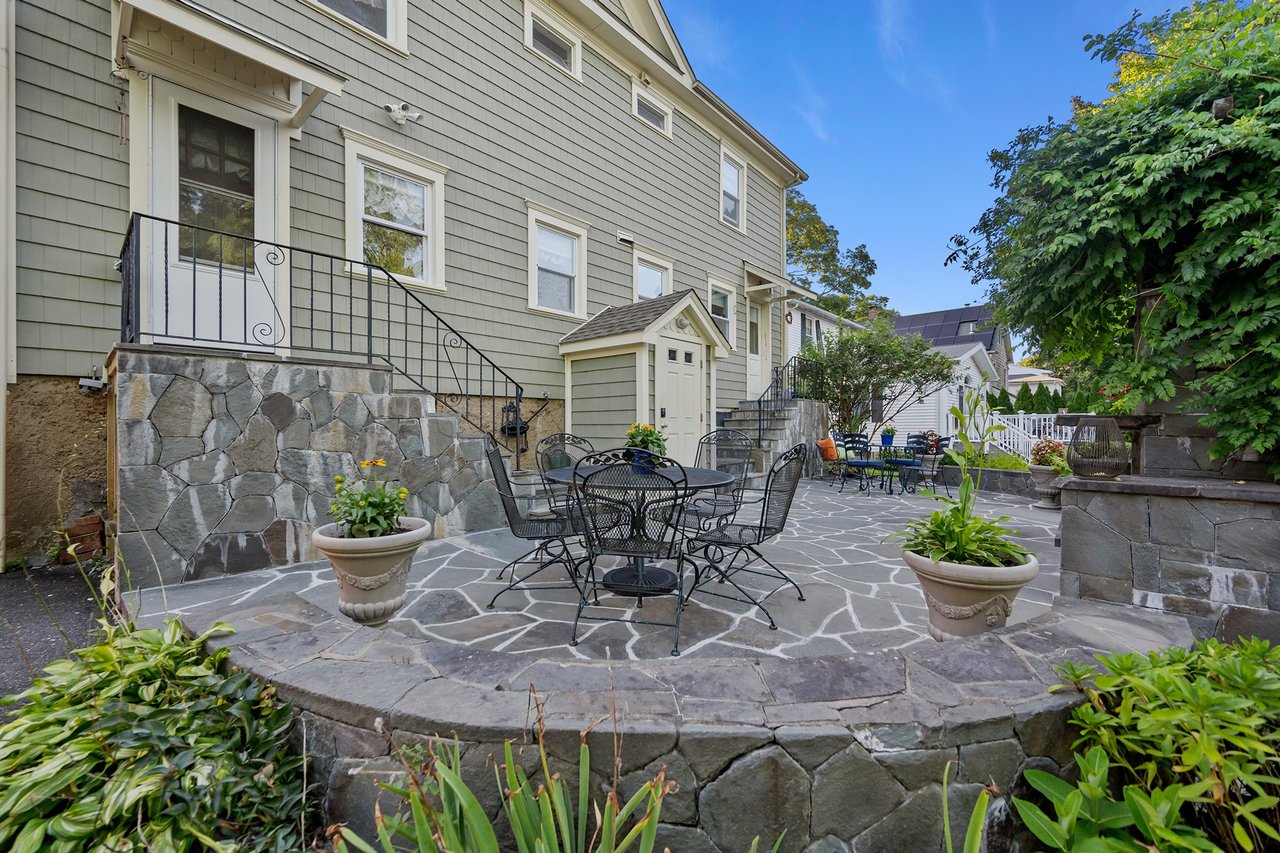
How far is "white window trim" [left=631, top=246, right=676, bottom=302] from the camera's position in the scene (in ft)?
28.2

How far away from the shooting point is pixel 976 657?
1.90 metres

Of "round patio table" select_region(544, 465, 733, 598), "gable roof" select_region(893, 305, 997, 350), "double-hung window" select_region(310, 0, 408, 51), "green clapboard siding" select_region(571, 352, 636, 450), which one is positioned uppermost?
"gable roof" select_region(893, 305, 997, 350)

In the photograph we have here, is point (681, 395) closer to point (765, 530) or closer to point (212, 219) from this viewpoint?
point (765, 530)

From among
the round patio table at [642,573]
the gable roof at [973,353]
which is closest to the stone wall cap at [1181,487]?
the round patio table at [642,573]

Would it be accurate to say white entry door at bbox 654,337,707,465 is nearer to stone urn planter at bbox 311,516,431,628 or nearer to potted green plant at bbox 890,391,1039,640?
stone urn planter at bbox 311,516,431,628

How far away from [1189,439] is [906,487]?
218 inches

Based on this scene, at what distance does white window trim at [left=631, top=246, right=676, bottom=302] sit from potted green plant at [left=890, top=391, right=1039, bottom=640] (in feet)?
22.5

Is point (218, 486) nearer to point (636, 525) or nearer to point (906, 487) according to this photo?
point (636, 525)

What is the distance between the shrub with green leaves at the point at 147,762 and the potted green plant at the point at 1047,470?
8.37 metres

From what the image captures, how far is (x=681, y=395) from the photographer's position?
741 centimetres

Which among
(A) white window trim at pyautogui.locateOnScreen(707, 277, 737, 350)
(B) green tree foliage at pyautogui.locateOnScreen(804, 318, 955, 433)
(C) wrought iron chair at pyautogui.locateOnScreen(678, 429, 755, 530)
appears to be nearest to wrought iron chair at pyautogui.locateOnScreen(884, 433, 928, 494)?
(B) green tree foliage at pyautogui.locateOnScreen(804, 318, 955, 433)

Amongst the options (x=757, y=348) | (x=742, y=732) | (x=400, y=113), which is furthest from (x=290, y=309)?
(x=757, y=348)

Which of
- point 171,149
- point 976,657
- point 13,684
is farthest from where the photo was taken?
point 171,149

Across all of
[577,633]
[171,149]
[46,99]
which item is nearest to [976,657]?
[577,633]
